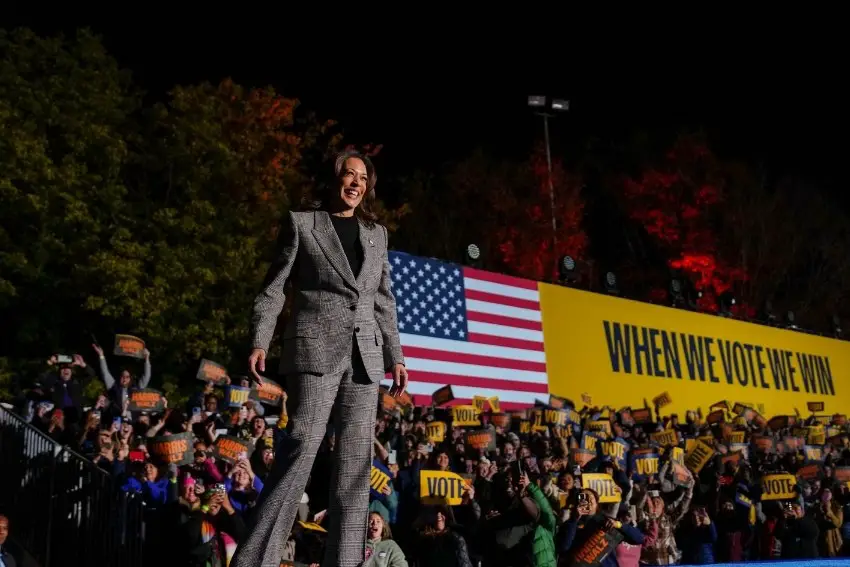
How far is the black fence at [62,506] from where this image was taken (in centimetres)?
718

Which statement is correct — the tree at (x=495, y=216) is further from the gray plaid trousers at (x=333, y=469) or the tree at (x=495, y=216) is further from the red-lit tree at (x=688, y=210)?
the gray plaid trousers at (x=333, y=469)

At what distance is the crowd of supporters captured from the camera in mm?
7621

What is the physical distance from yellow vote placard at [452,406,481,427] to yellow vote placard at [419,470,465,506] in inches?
164

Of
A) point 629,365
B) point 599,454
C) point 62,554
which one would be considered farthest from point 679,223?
point 62,554

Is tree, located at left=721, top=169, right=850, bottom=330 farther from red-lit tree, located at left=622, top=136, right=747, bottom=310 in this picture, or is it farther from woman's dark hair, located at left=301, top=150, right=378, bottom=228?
woman's dark hair, located at left=301, top=150, right=378, bottom=228

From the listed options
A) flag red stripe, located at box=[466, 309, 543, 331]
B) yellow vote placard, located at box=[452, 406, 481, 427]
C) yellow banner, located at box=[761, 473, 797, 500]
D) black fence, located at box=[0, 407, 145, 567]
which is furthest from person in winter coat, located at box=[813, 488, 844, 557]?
black fence, located at box=[0, 407, 145, 567]

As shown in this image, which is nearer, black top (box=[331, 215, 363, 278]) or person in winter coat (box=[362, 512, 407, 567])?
black top (box=[331, 215, 363, 278])

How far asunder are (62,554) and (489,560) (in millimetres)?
3128

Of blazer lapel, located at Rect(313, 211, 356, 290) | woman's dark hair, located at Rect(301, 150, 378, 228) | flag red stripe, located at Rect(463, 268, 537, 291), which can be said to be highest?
flag red stripe, located at Rect(463, 268, 537, 291)

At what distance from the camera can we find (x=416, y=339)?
16531mm

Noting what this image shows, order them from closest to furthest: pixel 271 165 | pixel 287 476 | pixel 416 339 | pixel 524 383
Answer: pixel 287 476, pixel 416 339, pixel 524 383, pixel 271 165

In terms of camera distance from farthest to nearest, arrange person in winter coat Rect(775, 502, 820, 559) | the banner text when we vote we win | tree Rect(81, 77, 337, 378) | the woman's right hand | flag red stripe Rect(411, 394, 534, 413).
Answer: tree Rect(81, 77, 337, 378), the banner text when we vote we win, flag red stripe Rect(411, 394, 534, 413), person in winter coat Rect(775, 502, 820, 559), the woman's right hand

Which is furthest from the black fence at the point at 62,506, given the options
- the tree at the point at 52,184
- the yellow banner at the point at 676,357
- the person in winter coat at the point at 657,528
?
the tree at the point at 52,184

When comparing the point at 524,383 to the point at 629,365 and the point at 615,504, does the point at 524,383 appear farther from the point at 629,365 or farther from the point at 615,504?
the point at 615,504
